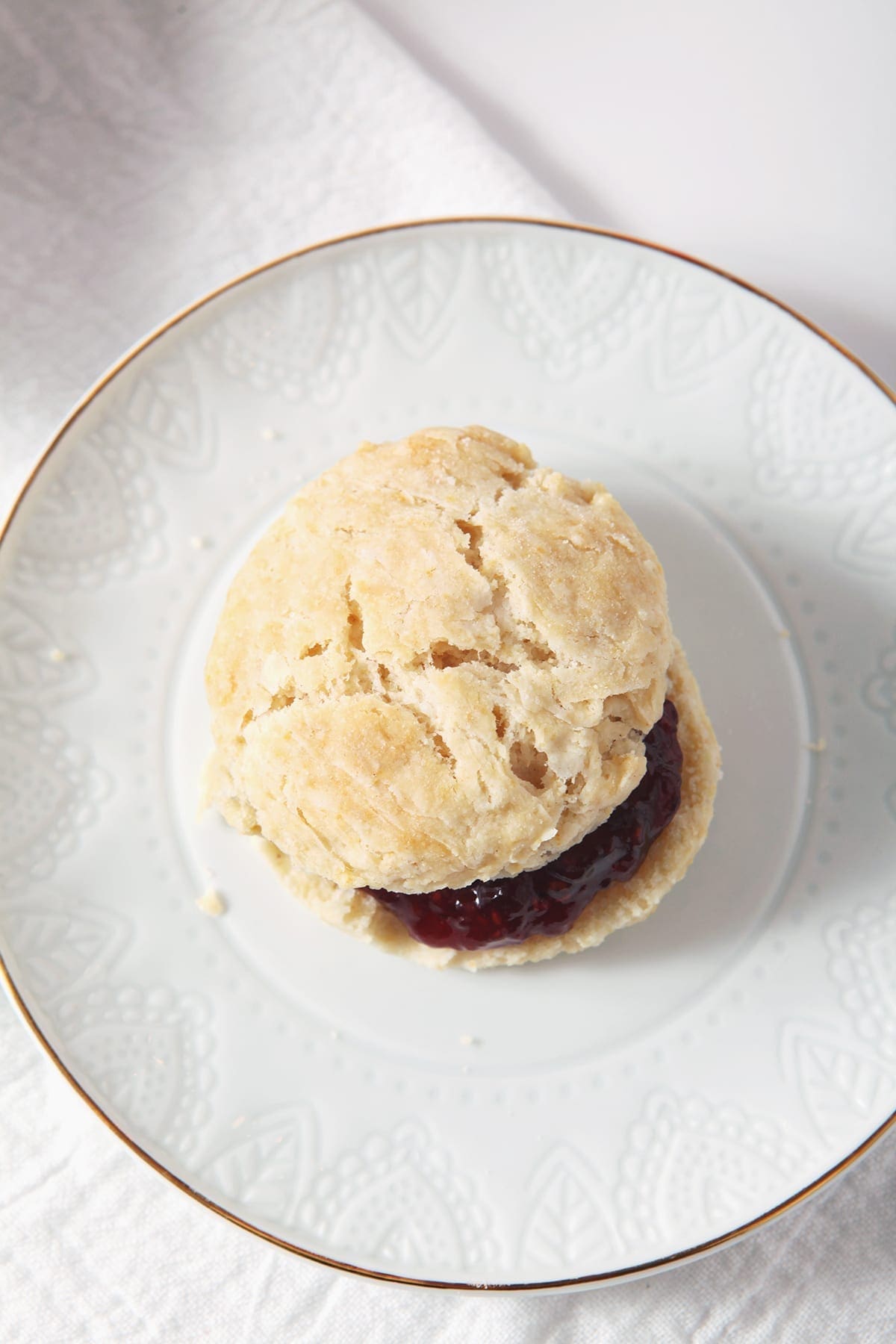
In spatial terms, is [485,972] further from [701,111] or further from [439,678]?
[701,111]

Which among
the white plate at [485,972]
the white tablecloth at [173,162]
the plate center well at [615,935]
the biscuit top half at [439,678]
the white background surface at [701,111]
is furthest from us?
the white background surface at [701,111]

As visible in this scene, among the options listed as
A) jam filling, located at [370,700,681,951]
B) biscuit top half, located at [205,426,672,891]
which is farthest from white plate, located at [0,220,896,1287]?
biscuit top half, located at [205,426,672,891]

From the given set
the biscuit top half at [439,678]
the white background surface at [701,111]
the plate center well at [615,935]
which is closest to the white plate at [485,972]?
the plate center well at [615,935]

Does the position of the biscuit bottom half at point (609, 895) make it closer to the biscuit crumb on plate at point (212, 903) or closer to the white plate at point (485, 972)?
the white plate at point (485, 972)

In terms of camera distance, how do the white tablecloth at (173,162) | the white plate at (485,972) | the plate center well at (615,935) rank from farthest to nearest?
the white tablecloth at (173,162) → the plate center well at (615,935) → the white plate at (485,972)

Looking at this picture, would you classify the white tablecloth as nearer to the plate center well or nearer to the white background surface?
the white background surface

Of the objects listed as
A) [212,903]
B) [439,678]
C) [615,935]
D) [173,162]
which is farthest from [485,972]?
[173,162]
